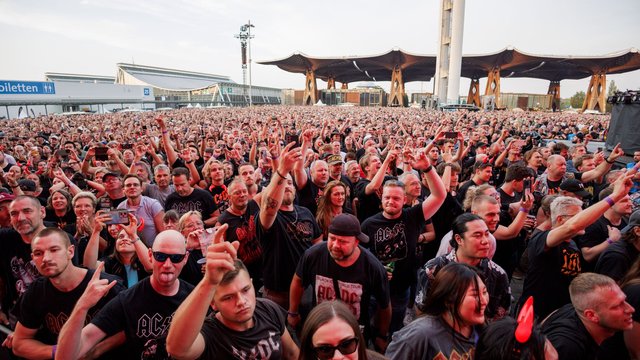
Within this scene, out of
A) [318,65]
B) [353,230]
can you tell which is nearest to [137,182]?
[353,230]

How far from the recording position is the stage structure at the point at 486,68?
52062 millimetres

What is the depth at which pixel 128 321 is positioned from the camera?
6.82ft

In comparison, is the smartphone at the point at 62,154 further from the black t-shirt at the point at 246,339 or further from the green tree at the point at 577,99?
the green tree at the point at 577,99

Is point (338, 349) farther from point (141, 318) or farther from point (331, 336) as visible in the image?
point (141, 318)

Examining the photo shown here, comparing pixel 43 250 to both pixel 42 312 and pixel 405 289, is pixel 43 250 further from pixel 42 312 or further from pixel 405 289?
pixel 405 289

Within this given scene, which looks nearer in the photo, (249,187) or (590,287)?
(590,287)

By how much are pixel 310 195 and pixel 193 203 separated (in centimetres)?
159

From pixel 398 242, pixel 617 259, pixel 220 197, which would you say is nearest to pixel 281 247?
pixel 398 242

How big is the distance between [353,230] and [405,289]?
127cm

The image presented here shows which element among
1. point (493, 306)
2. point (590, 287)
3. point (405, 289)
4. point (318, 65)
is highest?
point (318, 65)

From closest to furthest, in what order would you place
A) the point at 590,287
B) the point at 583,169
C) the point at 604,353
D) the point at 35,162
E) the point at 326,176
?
the point at 590,287 → the point at 604,353 → the point at 326,176 → the point at 583,169 → the point at 35,162

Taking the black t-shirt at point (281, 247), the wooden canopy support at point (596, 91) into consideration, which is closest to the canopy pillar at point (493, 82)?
the wooden canopy support at point (596, 91)

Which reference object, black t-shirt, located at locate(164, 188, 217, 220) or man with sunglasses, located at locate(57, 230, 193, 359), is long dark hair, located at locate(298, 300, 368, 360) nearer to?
man with sunglasses, located at locate(57, 230, 193, 359)

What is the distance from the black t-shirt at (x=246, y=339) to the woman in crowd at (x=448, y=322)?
0.69 metres
